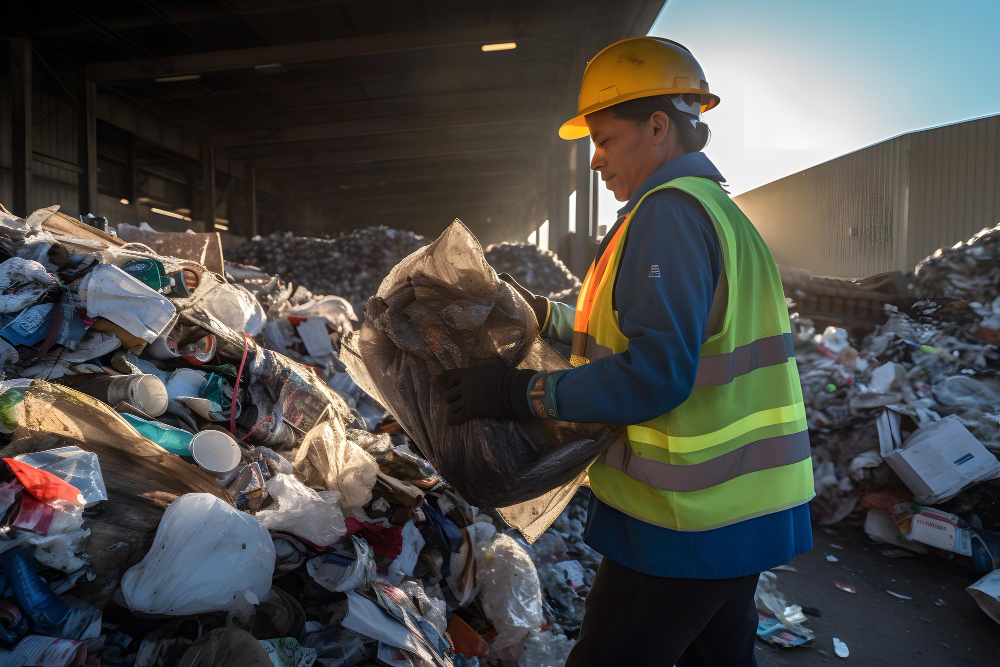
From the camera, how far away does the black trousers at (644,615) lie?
1.10 metres

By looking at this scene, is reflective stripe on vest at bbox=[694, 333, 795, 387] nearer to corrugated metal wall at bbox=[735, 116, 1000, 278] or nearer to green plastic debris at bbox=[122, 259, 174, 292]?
green plastic debris at bbox=[122, 259, 174, 292]

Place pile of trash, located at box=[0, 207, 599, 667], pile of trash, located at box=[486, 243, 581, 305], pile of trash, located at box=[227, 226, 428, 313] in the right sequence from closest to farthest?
1. pile of trash, located at box=[0, 207, 599, 667]
2. pile of trash, located at box=[486, 243, 581, 305]
3. pile of trash, located at box=[227, 226, 428, 313]

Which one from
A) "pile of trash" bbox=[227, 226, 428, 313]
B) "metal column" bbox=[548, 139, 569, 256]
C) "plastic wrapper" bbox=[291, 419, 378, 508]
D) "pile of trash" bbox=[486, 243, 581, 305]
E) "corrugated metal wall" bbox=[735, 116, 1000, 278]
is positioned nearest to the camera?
"plastic wrapper" bbox=[291, 419, 378, 508]

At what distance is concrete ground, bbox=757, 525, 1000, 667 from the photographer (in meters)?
2.47

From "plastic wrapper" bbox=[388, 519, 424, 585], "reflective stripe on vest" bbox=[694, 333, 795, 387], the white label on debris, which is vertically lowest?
the white label on debris

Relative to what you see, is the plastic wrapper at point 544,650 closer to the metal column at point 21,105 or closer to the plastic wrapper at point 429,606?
the plastic wrapper at point 429,606

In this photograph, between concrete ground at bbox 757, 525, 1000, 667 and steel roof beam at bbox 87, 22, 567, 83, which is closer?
concrete ground at bbox 757, 525, 1000, 667

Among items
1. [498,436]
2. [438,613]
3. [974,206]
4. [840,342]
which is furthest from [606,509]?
[974,206]

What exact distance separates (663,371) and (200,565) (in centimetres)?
120

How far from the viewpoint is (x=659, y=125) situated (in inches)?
48.4

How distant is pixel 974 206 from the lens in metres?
11.2

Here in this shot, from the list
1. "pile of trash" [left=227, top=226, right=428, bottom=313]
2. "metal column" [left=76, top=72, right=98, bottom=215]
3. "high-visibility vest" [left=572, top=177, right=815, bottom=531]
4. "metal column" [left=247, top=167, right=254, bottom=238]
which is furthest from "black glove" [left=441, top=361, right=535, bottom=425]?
"metal column" [left=247, top=167, right=254, bottom=238]

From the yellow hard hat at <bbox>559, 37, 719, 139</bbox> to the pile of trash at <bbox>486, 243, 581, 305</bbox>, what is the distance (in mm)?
6991

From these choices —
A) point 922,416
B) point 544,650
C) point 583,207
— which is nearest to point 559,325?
point 544,650
